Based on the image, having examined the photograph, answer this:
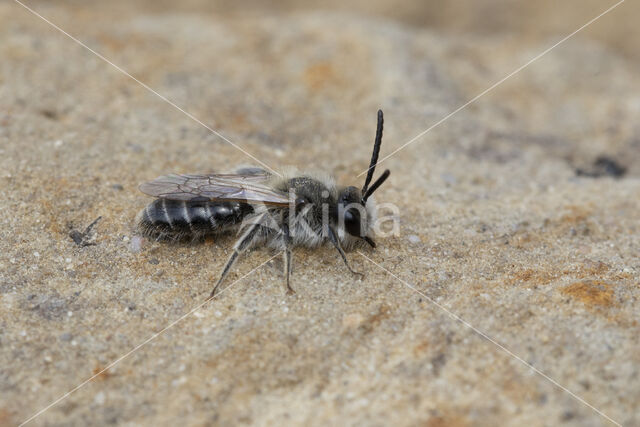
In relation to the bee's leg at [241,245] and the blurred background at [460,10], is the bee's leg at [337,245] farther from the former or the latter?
the blurred background at [460,10]

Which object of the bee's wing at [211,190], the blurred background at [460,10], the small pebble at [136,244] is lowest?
the small pebble at [136,244]

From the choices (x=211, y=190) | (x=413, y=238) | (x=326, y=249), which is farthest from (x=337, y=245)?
(x=211, y=190)

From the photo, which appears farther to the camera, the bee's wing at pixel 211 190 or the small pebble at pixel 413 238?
the small pebble at pixel 413 238

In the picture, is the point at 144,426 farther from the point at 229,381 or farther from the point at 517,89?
the point at 517,89

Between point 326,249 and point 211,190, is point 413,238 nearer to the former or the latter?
point 326,249

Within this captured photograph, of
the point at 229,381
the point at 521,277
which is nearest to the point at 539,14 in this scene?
the point at 521,277

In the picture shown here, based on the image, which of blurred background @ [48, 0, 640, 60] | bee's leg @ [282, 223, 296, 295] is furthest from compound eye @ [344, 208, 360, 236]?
blurred background @ [48, 0, 640, 60]

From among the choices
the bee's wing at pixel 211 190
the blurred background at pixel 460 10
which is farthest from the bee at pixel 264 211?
the blurred background at pixel 460 10
